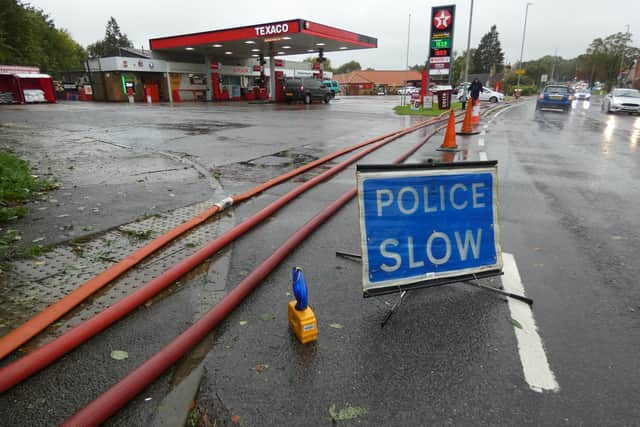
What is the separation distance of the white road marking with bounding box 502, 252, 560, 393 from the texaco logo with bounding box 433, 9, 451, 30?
2649 cm

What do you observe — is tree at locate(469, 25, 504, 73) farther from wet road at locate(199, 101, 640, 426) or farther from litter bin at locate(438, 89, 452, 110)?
wet road at locate(199, 101, 640, 426)

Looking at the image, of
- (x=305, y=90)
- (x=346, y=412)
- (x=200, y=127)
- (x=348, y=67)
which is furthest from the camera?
(x=348, y=67)

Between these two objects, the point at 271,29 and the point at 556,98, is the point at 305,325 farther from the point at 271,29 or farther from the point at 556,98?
the point at 271,29

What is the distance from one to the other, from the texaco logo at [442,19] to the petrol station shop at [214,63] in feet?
27.3

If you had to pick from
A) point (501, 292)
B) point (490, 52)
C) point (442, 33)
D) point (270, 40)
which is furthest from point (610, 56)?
point (501, 292)

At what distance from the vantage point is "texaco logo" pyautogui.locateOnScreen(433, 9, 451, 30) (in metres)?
25.8

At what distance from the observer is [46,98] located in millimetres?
33531

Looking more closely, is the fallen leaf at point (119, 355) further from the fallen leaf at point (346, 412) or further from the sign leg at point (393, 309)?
the sign leg at point (393, 309)

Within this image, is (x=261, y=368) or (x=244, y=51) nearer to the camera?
(x=261, y=368)

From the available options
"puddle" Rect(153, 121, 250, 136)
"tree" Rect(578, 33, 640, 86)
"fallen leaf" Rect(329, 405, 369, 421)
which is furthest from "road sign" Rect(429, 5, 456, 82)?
"tree" Rect(578, 33, 640, 86)

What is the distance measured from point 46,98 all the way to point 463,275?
132ft

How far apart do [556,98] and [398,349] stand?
29.5 meters

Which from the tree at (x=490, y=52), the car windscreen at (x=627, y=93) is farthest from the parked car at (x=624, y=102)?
the tree at (x=490, y=52)

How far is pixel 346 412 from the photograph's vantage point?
6.90 ft
